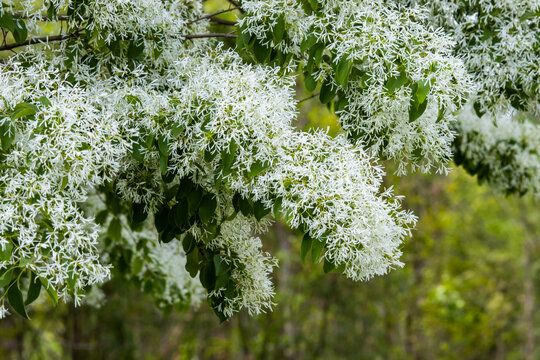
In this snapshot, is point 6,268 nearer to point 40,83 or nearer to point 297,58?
point 40,83

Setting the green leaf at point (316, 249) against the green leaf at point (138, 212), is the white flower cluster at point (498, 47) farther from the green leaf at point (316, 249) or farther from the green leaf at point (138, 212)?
the green leaf at point (138, 212)

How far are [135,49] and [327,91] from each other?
3.29ft

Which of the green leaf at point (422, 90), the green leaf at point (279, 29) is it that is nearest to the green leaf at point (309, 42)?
the green leaf at point (279, 29)

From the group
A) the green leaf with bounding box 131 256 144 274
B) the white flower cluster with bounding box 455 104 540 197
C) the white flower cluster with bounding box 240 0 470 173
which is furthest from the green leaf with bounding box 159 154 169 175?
the white flower cluster with bounding box 455 104 540 197

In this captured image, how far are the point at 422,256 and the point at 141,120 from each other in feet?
20.1

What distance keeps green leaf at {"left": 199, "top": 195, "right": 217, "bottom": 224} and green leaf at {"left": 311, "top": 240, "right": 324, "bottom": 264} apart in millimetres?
600

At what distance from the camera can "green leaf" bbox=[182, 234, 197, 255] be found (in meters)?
3.14

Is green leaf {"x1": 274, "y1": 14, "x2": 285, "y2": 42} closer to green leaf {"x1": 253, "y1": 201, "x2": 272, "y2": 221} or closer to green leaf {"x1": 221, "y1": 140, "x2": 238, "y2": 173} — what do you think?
green leaf {"x1": 221, "y1": 140, "x2": 238, "y2": 173}

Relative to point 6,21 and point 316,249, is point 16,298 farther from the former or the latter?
point 6,21

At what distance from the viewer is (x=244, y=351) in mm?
7812

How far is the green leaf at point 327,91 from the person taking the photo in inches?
121

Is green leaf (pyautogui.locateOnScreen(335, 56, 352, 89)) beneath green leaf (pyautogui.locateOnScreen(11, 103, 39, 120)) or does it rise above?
above

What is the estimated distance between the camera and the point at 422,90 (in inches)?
107

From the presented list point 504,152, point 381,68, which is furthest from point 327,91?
point 504,152
